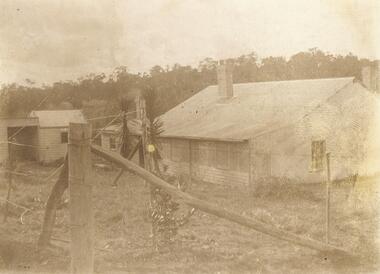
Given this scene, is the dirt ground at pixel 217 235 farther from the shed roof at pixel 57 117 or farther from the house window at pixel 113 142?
the shed roof at pixel 57 117

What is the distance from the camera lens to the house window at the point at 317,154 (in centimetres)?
1834

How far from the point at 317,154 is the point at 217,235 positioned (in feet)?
30.9

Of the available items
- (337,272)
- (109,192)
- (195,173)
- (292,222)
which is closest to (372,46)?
(337,272)

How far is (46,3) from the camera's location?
841 cm

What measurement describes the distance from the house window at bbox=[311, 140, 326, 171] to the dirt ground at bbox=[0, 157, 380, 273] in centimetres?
105

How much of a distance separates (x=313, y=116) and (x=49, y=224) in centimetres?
1320

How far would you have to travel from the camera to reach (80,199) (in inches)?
184

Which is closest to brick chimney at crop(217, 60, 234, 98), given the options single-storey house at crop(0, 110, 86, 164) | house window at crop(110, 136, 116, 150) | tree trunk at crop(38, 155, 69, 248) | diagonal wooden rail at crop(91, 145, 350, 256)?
house window at crop(110, 136, 116, 150)

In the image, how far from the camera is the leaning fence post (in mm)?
4676

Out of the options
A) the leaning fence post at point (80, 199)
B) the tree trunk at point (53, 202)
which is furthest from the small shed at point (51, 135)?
the leaning fence post at point (80, 199)

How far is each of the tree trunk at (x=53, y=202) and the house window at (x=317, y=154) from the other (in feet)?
42.9

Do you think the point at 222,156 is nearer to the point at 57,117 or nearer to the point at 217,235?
the point at 217,235

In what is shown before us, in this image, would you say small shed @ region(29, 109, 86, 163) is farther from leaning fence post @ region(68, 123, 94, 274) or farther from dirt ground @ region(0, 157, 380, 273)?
leaning fence post @ region(68, 123, 94, 274)

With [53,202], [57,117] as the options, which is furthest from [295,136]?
[57,117]
